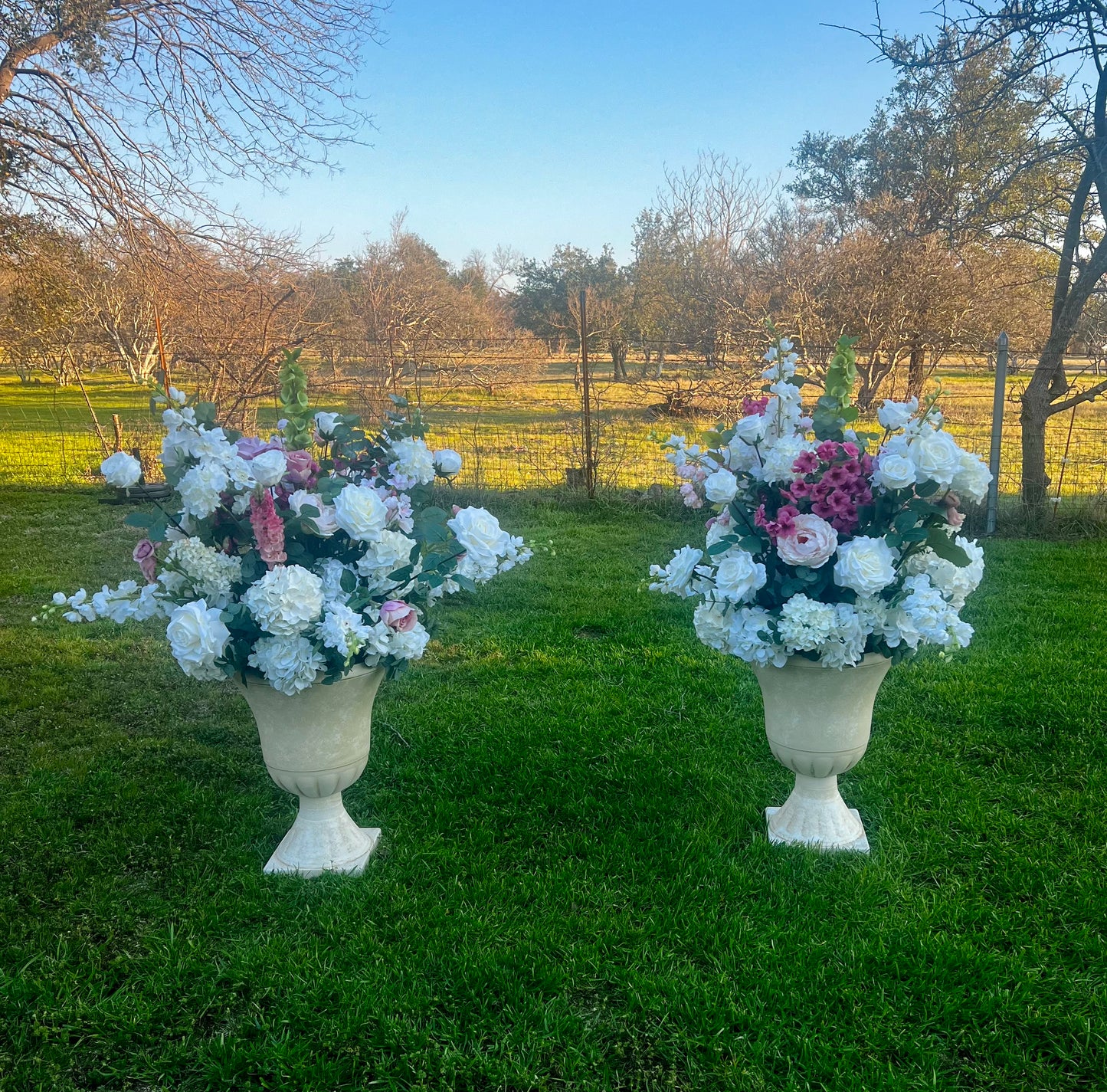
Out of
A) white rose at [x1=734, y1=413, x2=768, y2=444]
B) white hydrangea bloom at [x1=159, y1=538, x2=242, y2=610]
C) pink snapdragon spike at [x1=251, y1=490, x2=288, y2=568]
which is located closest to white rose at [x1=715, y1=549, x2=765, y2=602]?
white rose at [x1=734, y1=413, x2=768, y2=444]

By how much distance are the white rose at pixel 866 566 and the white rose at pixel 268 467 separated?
1.40 meters

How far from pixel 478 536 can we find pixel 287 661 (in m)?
0.59

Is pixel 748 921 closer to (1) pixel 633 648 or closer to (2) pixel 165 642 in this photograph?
(1) pixel 633 648

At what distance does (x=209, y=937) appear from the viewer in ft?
6.88

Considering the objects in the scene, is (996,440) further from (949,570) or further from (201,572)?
Answer: (201,572)

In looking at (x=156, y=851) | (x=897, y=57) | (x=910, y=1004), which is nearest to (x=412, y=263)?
(x=897, y=57)

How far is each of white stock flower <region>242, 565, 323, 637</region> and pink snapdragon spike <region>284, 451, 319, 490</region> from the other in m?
0.34

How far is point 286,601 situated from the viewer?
1.90 m

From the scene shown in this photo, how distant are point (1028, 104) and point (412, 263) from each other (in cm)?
1057

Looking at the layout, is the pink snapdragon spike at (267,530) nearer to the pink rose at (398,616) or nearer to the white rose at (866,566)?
the pink rose at (398,616)

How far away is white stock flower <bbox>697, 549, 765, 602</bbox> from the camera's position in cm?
204

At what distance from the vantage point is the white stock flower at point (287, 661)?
199cm

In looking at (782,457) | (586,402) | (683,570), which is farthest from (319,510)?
(586,402)

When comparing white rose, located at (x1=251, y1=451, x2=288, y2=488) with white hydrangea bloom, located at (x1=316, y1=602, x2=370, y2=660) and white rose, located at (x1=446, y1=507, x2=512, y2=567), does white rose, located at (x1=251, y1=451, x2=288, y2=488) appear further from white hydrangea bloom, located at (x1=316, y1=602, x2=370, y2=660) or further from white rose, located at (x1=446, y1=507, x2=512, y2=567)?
white rose, located at (x1=446, y1=507, x2=512, y2=567)
